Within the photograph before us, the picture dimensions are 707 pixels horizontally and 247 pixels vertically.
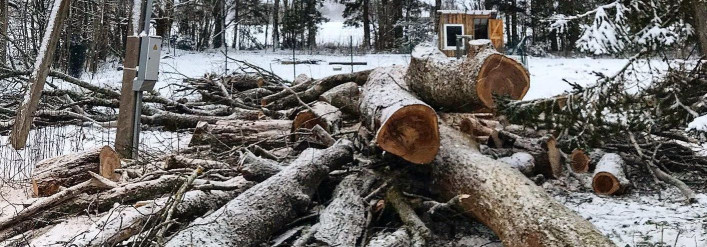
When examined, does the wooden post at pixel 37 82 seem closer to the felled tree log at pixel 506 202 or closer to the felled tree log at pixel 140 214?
the felled tree log at pixel 140 214

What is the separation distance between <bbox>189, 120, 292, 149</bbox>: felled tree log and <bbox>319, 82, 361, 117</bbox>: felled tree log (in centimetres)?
64

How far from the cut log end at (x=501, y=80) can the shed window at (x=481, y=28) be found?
15.6 metres

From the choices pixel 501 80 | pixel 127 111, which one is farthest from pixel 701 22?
pixel 127 111

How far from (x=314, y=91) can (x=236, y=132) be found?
78.6 inches

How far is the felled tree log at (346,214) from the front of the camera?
3768 mm

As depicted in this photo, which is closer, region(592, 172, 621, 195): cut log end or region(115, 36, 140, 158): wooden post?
region(592, 172, 621, 195): cut log end

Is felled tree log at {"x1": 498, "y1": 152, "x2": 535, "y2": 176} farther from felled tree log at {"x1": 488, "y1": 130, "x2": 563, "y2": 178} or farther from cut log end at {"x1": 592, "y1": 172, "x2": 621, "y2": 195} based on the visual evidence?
cut log end at {"x1": 592, "y1": 172, "x2": 621, "y2": 195}

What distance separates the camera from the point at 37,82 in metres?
7.43

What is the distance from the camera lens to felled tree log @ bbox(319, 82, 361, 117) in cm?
700

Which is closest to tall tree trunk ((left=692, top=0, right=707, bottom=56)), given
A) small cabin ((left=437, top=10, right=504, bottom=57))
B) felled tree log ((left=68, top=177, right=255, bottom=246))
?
felled tree log ((left=68, top=177, right=255, bottom=246))

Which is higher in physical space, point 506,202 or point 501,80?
point 501,80

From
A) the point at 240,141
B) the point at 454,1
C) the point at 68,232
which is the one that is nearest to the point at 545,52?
the point at 454,1

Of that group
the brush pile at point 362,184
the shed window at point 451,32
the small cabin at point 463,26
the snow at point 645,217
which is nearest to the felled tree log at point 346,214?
the brush pile at point 362,184

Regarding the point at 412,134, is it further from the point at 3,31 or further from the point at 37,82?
the point at 3,31
